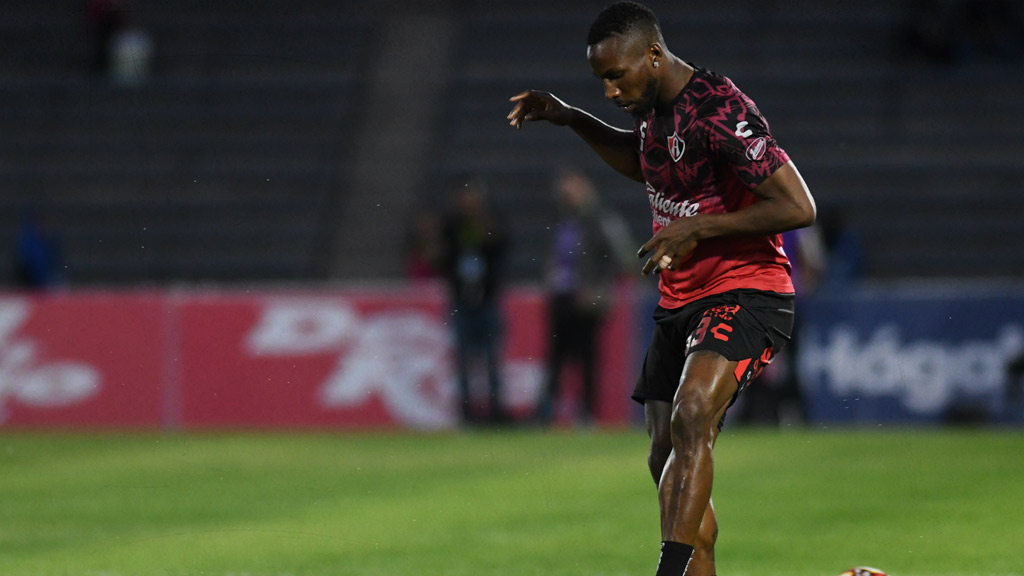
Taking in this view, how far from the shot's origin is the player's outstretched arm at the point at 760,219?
5.20 metres

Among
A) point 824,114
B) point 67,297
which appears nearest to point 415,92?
point 824,114

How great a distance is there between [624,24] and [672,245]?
31.5 inches

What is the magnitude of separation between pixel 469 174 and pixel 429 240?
6.11m

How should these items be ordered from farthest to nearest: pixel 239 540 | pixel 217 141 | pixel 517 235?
pixel 217 141 < pixel 517 235 < pixel 239 540

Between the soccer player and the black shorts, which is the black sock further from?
the black shorts

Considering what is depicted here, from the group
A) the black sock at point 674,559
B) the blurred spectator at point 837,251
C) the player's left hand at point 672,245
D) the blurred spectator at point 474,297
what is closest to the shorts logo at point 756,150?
the player's left hand at point 672,245

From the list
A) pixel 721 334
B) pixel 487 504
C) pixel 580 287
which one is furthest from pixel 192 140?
pixel 721 334

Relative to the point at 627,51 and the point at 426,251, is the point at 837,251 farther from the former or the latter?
the point at 627,51

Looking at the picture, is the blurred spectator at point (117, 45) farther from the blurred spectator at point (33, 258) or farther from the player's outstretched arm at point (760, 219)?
the player's outstretched arm at point (760, 219)

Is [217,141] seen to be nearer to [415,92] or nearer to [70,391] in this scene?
[415,92]

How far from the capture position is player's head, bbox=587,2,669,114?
5.34m

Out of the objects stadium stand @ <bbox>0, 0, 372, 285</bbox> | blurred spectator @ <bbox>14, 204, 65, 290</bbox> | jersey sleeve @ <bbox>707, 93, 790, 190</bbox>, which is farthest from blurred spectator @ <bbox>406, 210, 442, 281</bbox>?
jersey sleeve @ <bbox>707, 93, 790, 190</bbox>

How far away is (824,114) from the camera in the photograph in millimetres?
22719

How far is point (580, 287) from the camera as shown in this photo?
14211 mm
